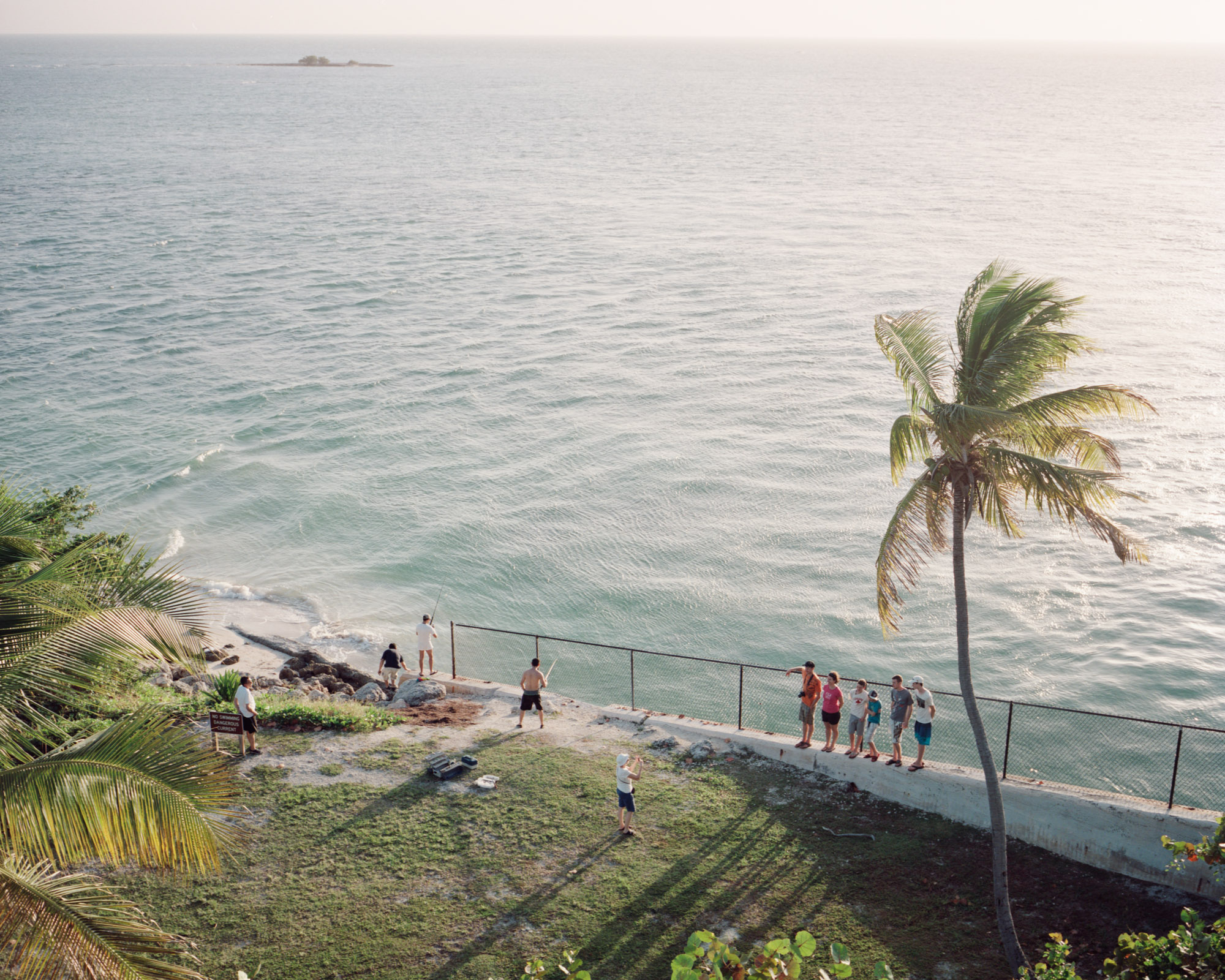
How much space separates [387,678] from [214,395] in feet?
98.9

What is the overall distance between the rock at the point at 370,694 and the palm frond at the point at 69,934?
13467mm

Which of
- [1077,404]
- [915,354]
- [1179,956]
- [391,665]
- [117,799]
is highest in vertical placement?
[915,354]

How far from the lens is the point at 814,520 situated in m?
34.5

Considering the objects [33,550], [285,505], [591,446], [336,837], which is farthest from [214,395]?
[33,550]

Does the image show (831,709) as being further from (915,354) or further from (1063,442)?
(915,354)

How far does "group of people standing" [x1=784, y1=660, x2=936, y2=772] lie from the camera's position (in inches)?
629

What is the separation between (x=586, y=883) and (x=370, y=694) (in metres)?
9.00

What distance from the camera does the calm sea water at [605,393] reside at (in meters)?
29.8

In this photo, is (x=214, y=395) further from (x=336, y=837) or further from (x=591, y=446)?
(x=336, y=837)

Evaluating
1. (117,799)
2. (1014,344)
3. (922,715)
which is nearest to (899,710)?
(922,715)

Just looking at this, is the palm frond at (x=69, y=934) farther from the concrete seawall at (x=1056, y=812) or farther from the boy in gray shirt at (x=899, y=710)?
the boy in gray shirt at (x=899, y=710)

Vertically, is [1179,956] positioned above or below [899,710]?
above

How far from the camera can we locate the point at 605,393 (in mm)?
45250

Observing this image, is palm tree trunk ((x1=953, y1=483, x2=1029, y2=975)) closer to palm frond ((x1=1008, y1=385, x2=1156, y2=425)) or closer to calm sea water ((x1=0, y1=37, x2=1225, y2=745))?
palm frond ((x1=1008, y1=385, x2=1156, y2=425))
